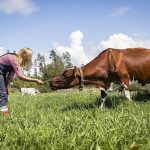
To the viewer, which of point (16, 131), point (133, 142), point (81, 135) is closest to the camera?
point (133, 142)

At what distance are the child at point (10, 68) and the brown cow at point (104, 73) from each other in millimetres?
1409

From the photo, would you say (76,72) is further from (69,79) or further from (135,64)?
(135,64)

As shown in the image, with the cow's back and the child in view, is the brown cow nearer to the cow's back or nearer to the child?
the cow's back

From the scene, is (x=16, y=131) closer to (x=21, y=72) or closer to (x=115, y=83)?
(x=21, y=72)

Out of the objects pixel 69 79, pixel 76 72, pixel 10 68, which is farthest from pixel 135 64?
pixel 10 68

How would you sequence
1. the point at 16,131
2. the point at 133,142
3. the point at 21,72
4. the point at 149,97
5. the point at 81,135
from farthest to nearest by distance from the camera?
the point at 149,97, the point at 21,72, the point at 16,131, the point at 81,135, the point at 133,142

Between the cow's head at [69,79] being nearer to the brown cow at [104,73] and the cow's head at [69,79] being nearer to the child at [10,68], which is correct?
the brown cow at [104,73]

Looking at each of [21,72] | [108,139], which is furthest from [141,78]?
[108,139]

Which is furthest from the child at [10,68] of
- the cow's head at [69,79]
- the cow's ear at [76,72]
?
the cow's ear at [76,72]

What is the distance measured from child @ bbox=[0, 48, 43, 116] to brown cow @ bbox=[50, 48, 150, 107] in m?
1.41

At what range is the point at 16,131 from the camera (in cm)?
652

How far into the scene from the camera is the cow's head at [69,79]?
11516 mm

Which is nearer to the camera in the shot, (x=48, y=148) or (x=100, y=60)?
(x=48, y=148)

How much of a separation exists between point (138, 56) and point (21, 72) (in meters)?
3.87
